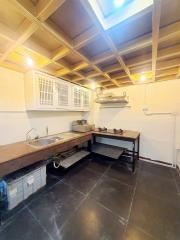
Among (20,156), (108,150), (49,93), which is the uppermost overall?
(49,93)

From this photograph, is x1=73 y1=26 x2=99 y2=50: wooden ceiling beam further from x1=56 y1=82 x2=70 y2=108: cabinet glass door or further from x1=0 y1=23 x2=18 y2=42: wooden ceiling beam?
x1=56 y1=82 x2=70 y2=108: cabinet glass door

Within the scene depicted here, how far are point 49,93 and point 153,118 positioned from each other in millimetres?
2901

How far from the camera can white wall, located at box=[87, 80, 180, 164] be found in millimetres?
2965

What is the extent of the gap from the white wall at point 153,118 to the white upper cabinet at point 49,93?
1.59 metres

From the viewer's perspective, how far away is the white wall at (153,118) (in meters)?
2.96

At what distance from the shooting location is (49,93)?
255 cm

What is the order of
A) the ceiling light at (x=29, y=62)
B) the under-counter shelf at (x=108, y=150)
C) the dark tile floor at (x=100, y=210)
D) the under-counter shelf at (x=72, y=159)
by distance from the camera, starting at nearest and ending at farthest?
the dark tile floor at (x=100, y=210) → the ceiling light at (x=29, y=62) → the under-counter shelf at (x=72, y=159) → the under-counter shelf at (x=108, y=150)

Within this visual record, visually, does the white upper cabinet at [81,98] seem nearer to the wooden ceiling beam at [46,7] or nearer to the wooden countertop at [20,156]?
the wooden countertop at [20,156]

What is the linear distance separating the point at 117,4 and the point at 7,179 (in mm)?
2601

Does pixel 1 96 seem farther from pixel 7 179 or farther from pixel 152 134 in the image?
pixel 152 134

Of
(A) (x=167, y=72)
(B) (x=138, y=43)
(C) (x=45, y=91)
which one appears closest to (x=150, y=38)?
(B) (x=138, y=43)

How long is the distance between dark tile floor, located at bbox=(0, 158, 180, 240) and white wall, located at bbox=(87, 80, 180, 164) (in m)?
0.77

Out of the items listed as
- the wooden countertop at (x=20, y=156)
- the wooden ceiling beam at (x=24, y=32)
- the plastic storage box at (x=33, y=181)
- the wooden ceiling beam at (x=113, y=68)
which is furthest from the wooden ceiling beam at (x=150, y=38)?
the plastic storage box at (x=33, y=181)

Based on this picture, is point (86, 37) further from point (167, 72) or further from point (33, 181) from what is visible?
point (33, 181)
